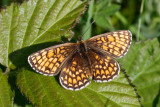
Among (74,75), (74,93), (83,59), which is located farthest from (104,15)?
(74,93)

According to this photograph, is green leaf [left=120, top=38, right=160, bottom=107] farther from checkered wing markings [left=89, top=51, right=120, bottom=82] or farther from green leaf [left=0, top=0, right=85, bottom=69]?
green leaf [left=0, top=0, right=85, bottom=69]

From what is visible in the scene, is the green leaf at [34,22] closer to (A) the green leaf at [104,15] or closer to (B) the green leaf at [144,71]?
(A) the green leaf at [104,15]

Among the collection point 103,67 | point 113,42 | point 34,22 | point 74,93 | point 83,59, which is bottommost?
point 74,93

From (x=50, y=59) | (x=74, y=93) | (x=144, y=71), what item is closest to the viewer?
(x=74, y=93)

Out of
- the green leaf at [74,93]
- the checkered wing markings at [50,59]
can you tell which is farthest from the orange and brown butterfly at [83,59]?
the green leaf at [74,93]

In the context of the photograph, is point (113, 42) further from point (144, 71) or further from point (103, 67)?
point (144, 71)

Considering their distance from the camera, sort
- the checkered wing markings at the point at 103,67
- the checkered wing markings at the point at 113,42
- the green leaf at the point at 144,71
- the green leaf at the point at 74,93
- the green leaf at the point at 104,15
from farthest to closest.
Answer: the green leaf at the point at 104,15 → the green leaf at the point at 144,71 → the checkered wing markings at the point at 113,42 → the checkered wing markings at the point at 103,67 → the green leaf at the point at 74,93

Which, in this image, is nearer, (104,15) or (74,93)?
(74,93)

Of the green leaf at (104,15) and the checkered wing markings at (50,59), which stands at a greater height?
the green leaf at (104,15)
